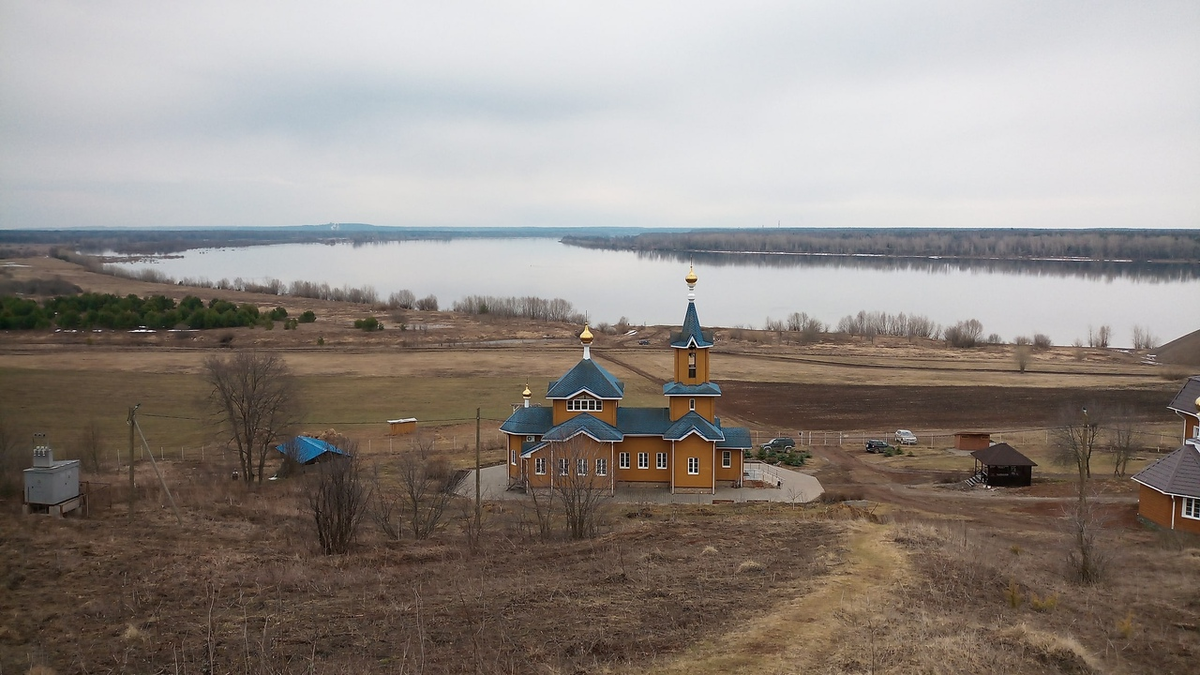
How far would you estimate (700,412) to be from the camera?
1086 inches

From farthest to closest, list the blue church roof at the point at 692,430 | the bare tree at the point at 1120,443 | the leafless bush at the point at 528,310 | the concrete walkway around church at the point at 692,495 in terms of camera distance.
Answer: the leafless bush at the point at 528,310, the bare tree at the point at 1120,443, the blue church roof at the point at 692,430, the concrete walkway around church at the point at 692,495

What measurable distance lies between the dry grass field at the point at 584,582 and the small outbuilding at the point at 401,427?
5.52 feet

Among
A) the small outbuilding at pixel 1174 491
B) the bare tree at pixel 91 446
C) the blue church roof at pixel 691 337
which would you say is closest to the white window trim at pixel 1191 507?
the small outbuilding at pixel 1174 491

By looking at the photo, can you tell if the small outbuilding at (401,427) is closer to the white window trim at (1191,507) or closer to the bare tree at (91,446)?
the bare tree at (91,446)

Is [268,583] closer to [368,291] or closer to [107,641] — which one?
[107,641]

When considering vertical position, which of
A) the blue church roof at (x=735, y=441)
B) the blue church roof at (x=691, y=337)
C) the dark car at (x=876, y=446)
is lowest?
the dark car at (x=876, y=446)

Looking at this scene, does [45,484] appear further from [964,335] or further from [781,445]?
[964,335]

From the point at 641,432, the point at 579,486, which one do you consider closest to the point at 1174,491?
the point at 641,432

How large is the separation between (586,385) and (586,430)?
5.21ft

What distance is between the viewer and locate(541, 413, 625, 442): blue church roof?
25906 millimetres

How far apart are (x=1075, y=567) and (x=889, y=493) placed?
10736 mm

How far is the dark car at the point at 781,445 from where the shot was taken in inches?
1276

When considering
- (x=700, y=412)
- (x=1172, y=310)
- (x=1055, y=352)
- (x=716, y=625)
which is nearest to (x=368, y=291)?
(x=1055, y=352)

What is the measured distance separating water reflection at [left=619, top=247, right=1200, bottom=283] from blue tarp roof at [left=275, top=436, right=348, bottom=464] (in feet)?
289
